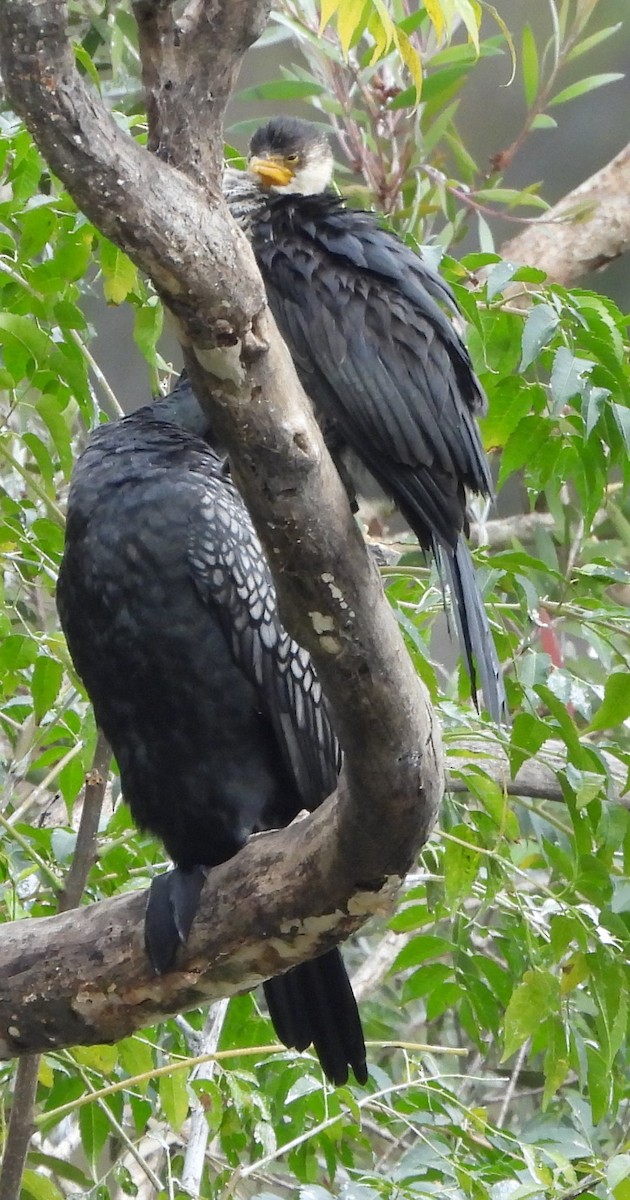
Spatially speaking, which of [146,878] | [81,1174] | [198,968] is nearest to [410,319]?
[198,968]

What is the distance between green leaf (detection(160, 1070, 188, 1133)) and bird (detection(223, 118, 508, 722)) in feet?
2.13

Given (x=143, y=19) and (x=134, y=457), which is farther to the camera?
(x=134, y=457)

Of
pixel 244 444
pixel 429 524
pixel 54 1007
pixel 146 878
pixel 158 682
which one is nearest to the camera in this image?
pixel 244 444

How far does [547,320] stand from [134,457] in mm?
503

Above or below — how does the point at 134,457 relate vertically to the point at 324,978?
above

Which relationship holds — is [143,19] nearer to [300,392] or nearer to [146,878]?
[300,392]

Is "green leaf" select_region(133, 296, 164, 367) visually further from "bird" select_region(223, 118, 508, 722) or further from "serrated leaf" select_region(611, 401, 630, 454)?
"serrated leaf" select_region(611, 401, 630, 454)

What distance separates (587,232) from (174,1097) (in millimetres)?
2060

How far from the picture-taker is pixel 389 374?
1.25 metres

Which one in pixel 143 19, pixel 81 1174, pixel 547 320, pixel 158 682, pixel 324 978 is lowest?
pixel 81 1174

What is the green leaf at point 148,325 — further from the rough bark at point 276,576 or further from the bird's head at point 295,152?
the rough bark at point 276,576

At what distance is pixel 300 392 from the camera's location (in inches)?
36.8

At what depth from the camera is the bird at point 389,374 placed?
124 cm

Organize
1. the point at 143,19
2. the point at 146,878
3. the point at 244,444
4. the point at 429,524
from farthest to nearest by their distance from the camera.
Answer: the point at 146,878
the point at 429,524
the point at 244,444
the point at 143,19
